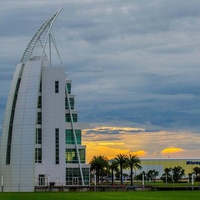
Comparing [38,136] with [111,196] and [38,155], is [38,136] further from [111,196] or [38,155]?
[111,196]

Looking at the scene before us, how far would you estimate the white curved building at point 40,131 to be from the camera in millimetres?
119500

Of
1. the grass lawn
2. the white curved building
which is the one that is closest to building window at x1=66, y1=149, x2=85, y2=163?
the white curved building

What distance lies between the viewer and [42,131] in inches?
4769

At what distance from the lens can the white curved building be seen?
11950 centimetres

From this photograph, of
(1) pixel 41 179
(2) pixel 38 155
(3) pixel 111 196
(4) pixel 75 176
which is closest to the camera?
(3) pixel 111 196

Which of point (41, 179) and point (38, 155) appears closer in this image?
point (41, 179)

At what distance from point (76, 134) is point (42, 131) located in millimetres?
8601

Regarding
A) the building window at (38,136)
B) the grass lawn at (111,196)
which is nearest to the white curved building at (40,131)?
the building window at (38,136)

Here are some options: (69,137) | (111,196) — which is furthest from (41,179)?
(111,196)

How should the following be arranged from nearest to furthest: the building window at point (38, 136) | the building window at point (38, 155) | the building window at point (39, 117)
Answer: the building window at point (38, 155)
the building window at point (38, 136)
the building window at point (39, 117)

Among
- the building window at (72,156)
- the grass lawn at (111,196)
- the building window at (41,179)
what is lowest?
the grass lawn at (111,196)

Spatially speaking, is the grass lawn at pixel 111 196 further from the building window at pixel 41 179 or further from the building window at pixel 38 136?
the building window at pixel 38 136

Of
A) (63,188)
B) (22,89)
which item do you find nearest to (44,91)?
(22,89)

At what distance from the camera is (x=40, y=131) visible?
398 feet
